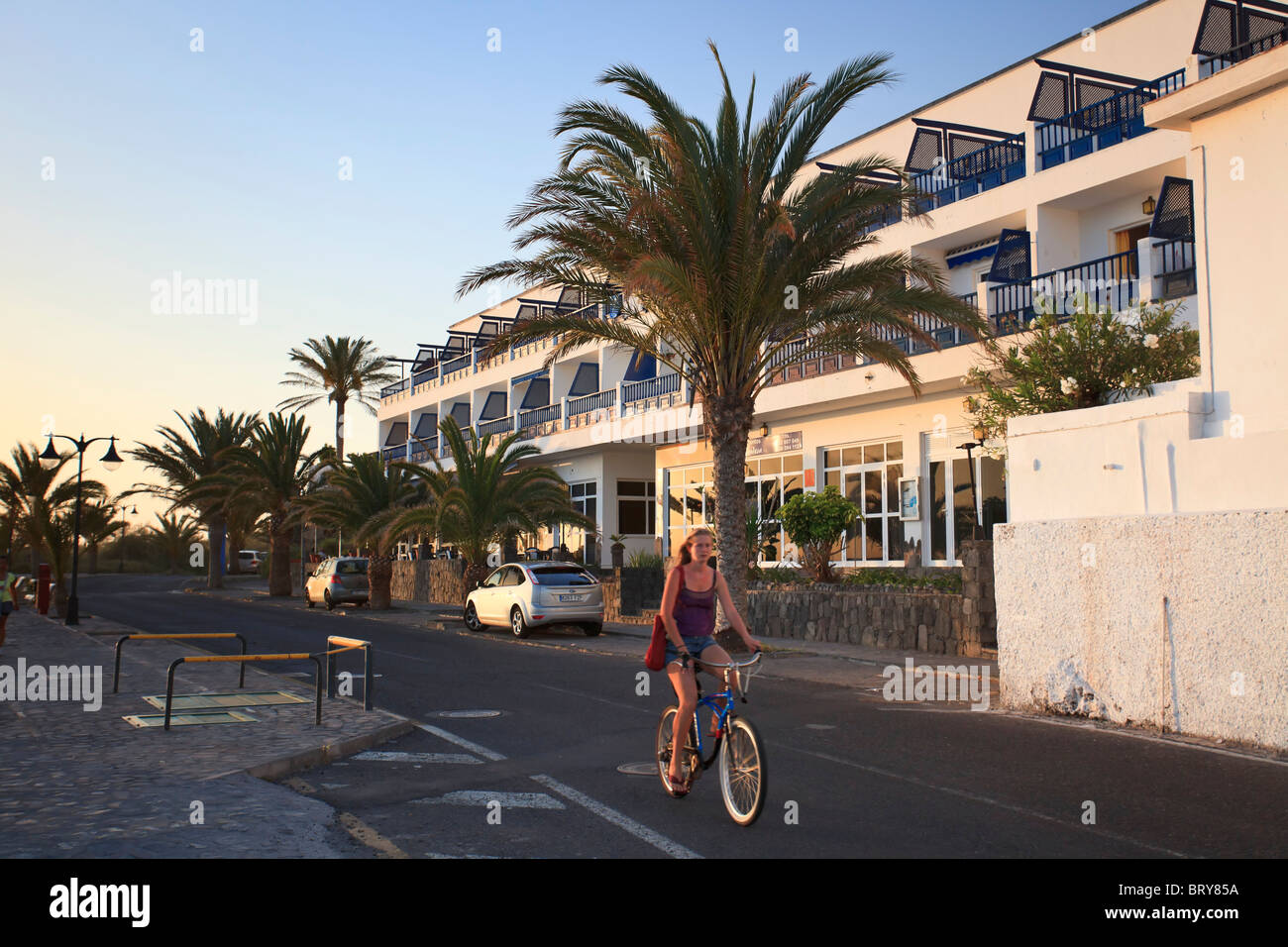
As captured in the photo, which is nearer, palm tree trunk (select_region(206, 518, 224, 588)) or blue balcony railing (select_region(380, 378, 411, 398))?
palm tree trunk (select_region(206, 518, 224, 588))

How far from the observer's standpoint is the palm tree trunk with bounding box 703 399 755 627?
1731 cm

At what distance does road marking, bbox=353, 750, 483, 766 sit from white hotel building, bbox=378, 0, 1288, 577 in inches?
445

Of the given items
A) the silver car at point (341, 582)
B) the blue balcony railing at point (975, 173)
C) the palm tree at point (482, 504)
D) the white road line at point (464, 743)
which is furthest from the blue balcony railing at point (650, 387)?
the white road line at point (464, 743)

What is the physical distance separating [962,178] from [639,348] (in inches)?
446

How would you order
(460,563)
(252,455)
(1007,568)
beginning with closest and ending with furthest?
(1007,568)
(460,563)
(252,455)

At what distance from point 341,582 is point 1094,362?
25976mm

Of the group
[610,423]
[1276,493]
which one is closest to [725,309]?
[1276,493]

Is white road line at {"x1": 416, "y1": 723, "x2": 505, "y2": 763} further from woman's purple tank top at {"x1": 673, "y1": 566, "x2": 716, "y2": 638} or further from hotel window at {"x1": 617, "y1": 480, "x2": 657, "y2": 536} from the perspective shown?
hotel window at {"x1": 617, "y1": 480, "x2": 657, "y2": 536}

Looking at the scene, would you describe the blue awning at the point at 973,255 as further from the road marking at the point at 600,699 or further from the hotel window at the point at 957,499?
the road marking at the point at 600,699

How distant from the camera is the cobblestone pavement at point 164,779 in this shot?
18.5 ft

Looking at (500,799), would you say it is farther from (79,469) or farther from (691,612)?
(79,469)

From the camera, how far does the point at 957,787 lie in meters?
7.26

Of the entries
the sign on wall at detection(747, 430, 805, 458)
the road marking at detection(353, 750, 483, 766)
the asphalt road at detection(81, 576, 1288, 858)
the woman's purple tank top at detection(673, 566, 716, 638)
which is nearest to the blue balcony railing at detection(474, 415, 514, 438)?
the sign on wall at detection(747, 430, 805, 458)
